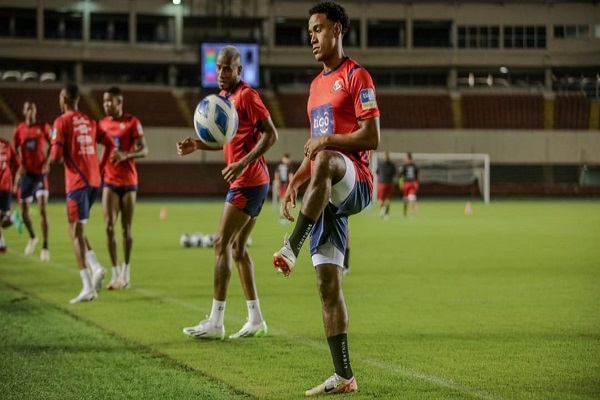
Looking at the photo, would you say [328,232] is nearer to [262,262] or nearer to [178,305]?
[178,305]

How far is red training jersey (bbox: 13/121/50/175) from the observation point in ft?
60.4

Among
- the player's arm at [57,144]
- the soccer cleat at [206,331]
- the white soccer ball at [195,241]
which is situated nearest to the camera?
the soccer cleat at [206,331]

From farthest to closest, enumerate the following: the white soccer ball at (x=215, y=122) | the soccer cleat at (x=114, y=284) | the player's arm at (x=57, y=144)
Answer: the soccer cleat at (x=114, y=284)
the player's arm at (x=57, y=144)
the white soccer ball at (x=215, y=122)

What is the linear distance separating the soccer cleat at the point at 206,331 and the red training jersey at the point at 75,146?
3954 millimetres

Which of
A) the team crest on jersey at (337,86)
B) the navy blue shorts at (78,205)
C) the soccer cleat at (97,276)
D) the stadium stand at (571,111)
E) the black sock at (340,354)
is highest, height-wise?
the stadium stand at (571,111)

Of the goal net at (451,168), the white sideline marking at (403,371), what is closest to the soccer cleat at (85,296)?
the white sideline marking at (403,371)

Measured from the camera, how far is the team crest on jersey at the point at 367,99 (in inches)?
237

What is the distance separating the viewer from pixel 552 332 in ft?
29.9

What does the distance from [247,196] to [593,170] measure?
176ft

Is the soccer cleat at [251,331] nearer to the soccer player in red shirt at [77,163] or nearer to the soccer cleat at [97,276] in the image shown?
the soccer player in red shirt at [77,163]

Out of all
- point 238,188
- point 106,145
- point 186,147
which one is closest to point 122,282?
point 106,145

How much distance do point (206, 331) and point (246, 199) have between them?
1.35m

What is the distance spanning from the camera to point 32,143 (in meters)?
18.5

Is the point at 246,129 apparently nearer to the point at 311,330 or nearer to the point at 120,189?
the point at 311,330
